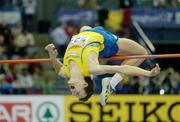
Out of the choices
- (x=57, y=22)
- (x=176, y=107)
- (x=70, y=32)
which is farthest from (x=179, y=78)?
(x=57, y=22)

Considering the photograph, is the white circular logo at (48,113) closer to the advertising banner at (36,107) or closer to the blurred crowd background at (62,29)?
the advertising banner at (36,107)

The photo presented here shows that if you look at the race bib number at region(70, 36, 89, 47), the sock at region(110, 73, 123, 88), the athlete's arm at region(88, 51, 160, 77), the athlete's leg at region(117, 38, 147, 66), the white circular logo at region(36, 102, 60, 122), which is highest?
the race bib number at region(70, 36, 89, 47)

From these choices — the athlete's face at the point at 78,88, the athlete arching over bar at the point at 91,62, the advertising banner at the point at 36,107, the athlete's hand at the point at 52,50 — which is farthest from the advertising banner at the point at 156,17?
the athlete's face at the point at 78,88

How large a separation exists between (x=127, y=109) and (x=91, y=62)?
392 centimetres

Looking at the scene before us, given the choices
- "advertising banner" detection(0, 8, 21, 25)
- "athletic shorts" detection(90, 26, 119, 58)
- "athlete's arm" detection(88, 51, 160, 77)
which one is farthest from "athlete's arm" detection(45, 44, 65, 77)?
"advertising banner" detection(0, 8, 21, 25)

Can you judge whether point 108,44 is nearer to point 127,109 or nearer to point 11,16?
point 127,109

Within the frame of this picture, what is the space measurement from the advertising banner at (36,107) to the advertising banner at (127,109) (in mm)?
174

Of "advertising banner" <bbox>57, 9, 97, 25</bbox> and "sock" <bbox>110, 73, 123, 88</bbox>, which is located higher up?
"advertising banner" <bbox>57, 9, 97, 25</bbox>

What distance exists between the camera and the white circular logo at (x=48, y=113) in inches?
611

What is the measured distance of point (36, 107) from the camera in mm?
15578

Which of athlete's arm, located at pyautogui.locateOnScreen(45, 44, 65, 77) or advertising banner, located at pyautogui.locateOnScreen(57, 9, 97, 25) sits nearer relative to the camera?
athlete's arm, located at pyautogui.locateOnScreen(45, 44, 65, 77)

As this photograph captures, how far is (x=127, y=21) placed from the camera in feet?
63.0

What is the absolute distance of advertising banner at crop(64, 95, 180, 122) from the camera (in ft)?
50.5

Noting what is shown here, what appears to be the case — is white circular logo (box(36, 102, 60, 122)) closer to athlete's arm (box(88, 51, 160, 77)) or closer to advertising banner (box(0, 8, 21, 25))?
athlete's arm (box(88, 51, 160, 77))
